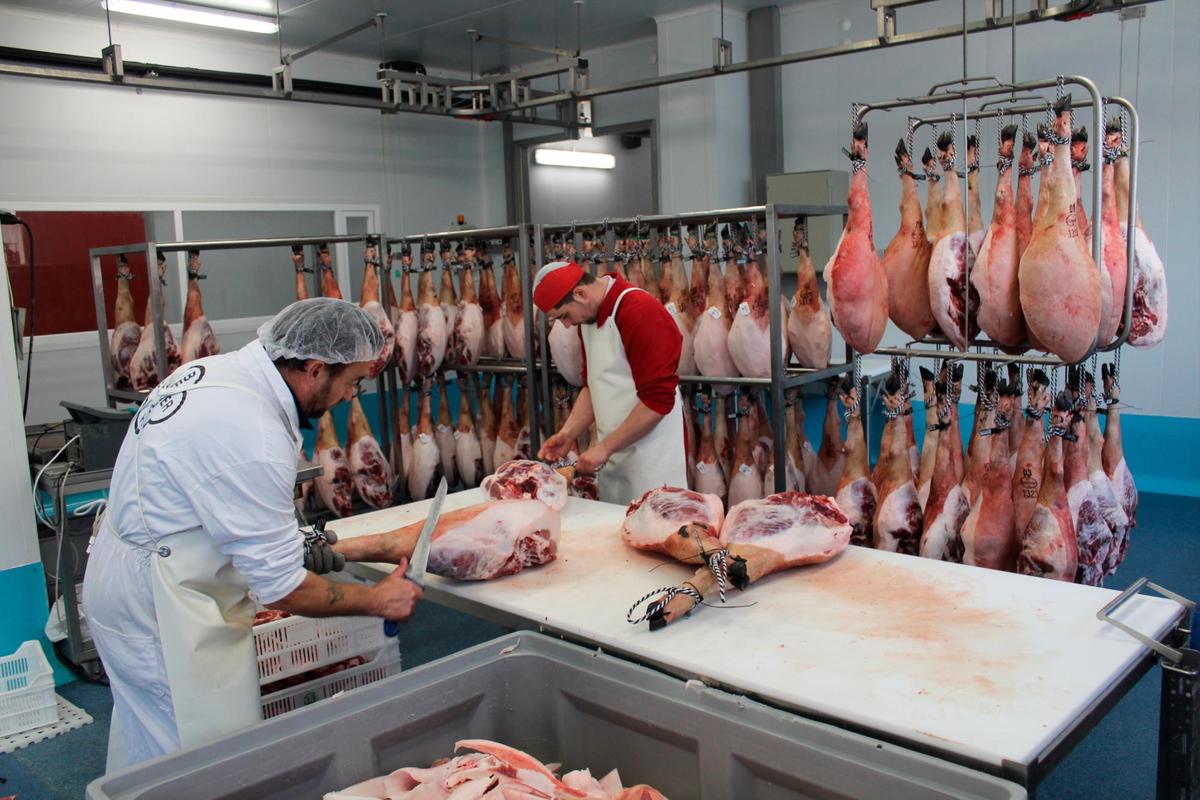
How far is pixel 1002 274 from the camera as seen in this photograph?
9.92 ft

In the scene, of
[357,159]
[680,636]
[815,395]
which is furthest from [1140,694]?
[357,159]

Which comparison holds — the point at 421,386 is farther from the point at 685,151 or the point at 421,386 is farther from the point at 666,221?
the point at 685,151

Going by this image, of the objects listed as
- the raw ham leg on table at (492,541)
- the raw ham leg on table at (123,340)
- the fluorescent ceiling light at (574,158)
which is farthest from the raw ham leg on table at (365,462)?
the fluorescent ceiling light at (574,158)

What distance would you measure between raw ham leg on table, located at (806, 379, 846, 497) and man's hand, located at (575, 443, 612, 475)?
122 centimetres

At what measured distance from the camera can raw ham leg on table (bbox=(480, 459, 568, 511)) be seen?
A: 3236 mm

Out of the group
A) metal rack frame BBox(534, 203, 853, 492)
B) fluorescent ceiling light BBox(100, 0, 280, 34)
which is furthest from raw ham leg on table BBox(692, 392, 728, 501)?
fluorescent ceiling light BBox(100, 0, 280, 34)

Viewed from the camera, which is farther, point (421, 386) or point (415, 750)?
point (421, 386)

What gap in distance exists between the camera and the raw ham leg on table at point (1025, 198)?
3051 millimetres

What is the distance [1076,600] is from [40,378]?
7.53 m

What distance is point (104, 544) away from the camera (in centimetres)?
234

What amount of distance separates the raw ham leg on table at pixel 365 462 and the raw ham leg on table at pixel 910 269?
3.38 metres

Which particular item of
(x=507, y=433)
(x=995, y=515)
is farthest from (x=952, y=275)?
(x=507, y=433)

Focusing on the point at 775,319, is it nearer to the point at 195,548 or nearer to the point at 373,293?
the point at 373,293

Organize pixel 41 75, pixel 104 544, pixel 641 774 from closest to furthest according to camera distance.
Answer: pixel 641 774
pixel 104 544
pixel 41 75
